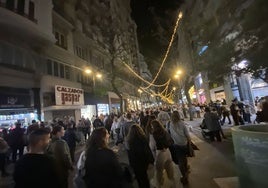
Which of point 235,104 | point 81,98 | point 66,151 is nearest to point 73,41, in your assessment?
point 81,98

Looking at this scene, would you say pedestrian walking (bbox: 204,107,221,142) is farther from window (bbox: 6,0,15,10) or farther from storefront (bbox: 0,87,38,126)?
window (bbox: 6,0,15,10)

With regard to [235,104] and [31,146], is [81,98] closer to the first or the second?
[235,104]

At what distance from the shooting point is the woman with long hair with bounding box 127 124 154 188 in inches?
214

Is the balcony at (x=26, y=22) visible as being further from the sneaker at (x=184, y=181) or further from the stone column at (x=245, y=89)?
the stone column at (x=245, y=89)

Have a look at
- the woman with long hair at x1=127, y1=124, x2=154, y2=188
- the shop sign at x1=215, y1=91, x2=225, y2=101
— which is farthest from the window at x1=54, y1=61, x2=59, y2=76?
the shop sign at x1=215, y1=91, x2=225, y2=101

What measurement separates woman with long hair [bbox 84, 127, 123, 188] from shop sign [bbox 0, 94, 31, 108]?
1409 cm

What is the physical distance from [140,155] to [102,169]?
6.71 feet

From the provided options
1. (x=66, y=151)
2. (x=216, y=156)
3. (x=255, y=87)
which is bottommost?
(x=216, y=156)

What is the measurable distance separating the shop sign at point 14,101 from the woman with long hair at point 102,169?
1409 centimetres

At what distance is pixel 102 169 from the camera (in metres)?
3.52

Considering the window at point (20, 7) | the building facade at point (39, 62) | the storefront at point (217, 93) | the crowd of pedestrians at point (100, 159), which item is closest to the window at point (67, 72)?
the building facade at point (39, 62)

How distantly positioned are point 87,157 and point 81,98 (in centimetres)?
2226

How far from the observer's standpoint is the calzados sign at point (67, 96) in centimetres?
2086

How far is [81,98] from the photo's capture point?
25406 millimetres
